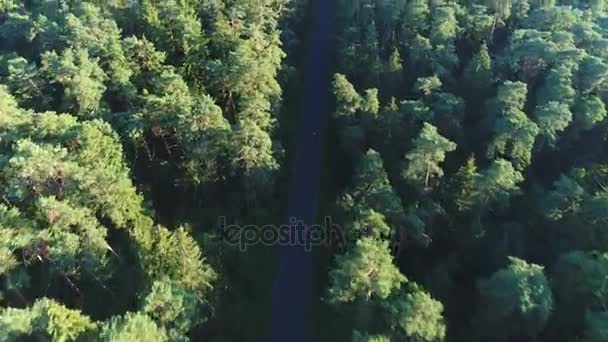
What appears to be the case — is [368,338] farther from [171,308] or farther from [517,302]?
[171,308]

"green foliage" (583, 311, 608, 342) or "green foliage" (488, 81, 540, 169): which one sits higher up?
"green foliage" (488, 81, 540, 169)

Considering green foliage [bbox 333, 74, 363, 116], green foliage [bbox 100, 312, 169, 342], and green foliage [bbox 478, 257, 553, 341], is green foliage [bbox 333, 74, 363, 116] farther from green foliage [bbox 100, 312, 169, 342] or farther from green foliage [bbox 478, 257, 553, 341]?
green foliage [bbox 100, 312, 169, 342]

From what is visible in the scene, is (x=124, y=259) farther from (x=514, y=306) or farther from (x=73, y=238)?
(x=514, y=306)

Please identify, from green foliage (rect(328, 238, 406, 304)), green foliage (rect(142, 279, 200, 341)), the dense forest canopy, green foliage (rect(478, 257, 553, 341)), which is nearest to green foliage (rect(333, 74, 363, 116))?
the dense forest canopy

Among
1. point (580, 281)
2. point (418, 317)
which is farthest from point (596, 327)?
point (418, 317)

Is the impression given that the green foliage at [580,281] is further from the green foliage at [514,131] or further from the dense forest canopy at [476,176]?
the green foliage at [514,131]
